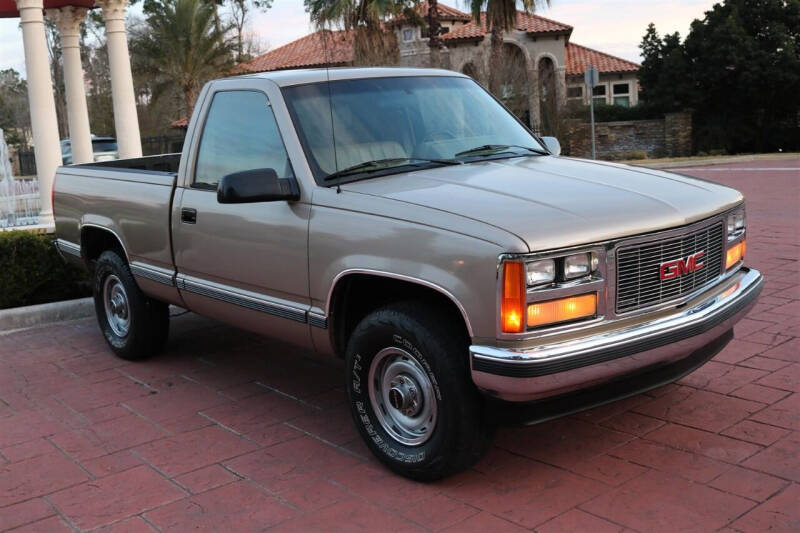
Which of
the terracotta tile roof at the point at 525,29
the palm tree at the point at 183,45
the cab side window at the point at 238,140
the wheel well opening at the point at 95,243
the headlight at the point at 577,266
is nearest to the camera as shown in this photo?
the headlight at the point at 577,266

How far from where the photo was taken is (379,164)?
182 inches

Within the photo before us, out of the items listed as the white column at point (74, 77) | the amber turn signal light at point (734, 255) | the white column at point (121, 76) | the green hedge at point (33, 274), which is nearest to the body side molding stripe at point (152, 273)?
the green hedge at point (33, 274)

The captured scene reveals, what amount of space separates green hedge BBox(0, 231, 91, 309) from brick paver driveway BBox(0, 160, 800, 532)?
5.93 feet

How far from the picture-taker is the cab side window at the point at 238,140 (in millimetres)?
4836

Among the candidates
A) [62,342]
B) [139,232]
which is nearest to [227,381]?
[139,232]

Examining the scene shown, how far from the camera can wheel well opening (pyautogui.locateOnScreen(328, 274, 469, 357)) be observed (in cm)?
407

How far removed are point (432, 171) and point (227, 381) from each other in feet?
7.41

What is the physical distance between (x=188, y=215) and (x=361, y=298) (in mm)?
1491

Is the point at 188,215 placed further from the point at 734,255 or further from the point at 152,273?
the point at 734,255

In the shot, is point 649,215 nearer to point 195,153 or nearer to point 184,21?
point 195,153

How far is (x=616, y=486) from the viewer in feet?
12.7

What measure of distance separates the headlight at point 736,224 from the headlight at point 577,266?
4.08ft

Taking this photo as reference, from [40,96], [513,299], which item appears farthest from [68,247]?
[40,96]

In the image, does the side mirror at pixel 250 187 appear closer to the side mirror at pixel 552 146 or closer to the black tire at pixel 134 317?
the side mirror at pixel 552 146
